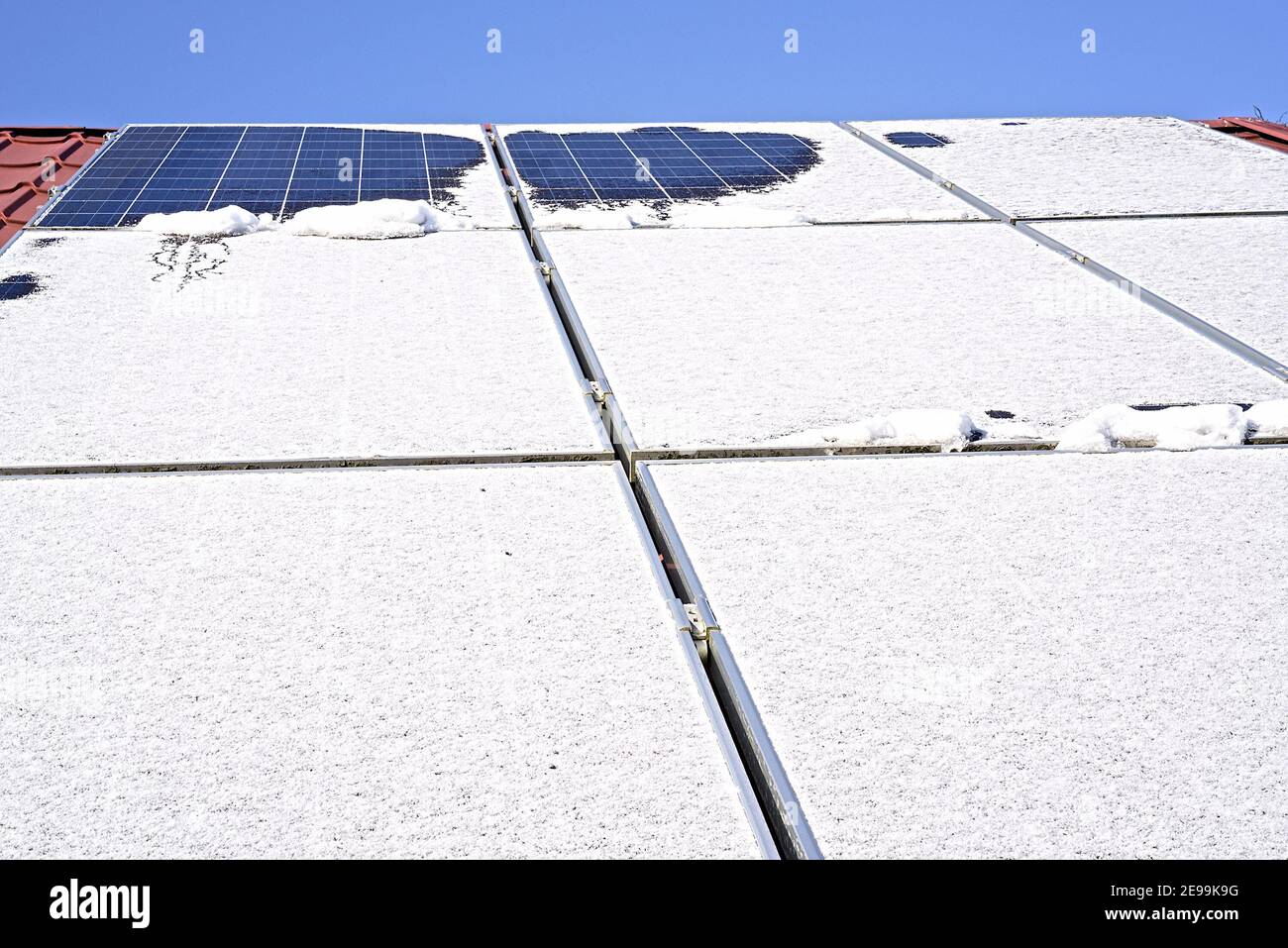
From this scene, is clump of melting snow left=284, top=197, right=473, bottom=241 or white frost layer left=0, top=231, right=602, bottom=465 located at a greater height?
clump of melting snow left=284, top=197, right=473, bottom=241

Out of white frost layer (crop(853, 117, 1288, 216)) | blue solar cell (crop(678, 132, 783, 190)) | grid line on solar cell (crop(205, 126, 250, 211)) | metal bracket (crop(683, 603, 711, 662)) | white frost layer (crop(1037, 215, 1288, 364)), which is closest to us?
metal bracket (crop(683, 603, 711, 662))

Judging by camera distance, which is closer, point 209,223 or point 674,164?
point 209,223

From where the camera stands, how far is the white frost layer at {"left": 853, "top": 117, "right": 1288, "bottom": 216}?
318 cm

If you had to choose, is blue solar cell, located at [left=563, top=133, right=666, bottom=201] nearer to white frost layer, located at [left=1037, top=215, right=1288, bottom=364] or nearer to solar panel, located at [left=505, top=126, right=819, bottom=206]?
solar panel, located at [left=505, top=126, right=819, bottom=206]

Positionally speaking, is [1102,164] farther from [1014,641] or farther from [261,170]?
[1014,641]

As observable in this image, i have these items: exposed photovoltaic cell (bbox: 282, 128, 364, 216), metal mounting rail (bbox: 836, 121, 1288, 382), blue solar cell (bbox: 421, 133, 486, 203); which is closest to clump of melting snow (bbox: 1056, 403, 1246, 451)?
metal mounting rail (bbox: 836, 121, 1288, 382)

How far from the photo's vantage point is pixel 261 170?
3324mm

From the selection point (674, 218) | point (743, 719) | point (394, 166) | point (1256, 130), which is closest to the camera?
point (743, 719)

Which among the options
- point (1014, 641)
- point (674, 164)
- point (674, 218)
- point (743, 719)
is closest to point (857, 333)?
point (674, 218)

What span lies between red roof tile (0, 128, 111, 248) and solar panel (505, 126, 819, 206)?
1330mm

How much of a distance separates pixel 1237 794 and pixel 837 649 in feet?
1.42

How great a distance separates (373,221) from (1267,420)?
205 centimetres

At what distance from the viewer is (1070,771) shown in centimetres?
116
